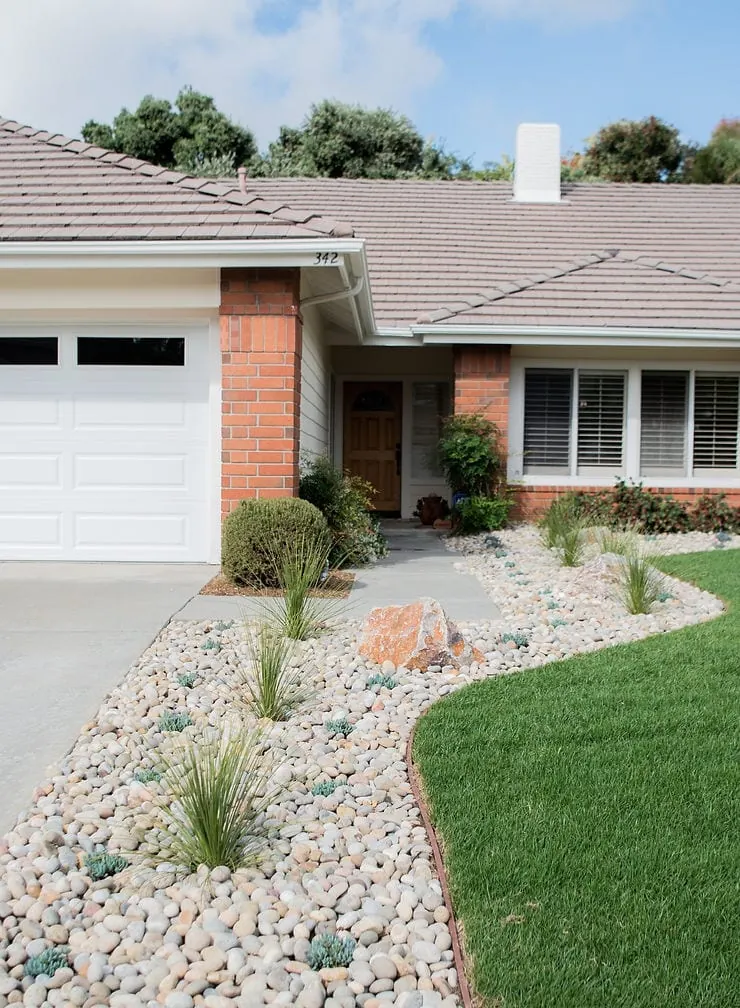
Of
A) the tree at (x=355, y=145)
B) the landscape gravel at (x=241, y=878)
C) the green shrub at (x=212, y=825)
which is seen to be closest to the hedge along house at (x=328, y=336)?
the landscape gravel at (x=241, y=878)

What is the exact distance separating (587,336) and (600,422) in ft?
4.40

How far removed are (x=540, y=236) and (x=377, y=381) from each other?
149 inches

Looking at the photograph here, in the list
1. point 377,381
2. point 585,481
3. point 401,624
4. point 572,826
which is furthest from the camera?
point 377,381

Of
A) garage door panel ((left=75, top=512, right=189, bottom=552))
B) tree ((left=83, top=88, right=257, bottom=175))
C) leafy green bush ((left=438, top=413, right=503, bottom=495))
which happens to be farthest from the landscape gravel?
tree ((left=83, top=88, right=257, bottom=175))

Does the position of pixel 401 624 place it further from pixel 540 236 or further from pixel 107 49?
pixel 107 49

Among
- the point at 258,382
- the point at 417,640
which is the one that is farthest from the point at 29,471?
the point at 417,640

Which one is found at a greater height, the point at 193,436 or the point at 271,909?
the point at 193,436

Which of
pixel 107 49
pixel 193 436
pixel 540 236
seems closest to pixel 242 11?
pixel 540 236

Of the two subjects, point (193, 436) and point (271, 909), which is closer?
point (271, 909)

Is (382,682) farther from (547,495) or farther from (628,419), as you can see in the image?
(628,419)

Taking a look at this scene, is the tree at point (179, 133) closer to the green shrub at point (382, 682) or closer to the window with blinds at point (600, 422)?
the window with blinds at point (600, 422)

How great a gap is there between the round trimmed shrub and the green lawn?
2.95 metres

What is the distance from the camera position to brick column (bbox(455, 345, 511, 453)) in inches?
503

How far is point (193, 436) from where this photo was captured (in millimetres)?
9055
